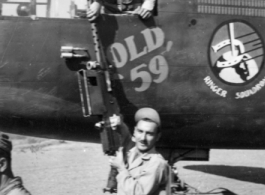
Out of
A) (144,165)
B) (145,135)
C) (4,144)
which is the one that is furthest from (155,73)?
(4,144)

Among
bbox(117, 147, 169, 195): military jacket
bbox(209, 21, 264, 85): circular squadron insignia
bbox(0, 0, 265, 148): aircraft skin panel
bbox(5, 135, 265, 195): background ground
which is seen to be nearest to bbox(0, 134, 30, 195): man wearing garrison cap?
bbox(117, 147, 169, 195): military jacket

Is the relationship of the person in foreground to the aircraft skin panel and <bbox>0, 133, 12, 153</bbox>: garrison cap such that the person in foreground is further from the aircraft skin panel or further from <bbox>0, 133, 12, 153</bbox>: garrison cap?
the aircraft skin panel

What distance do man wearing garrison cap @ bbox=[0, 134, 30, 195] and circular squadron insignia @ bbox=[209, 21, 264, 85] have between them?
311 cm

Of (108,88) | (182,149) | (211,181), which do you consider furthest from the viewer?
(211,181)

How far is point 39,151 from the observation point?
38.8ft

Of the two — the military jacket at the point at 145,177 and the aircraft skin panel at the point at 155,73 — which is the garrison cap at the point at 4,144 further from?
the aircraft skin panel at the point at 155,73

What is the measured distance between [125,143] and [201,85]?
1253 millimetres

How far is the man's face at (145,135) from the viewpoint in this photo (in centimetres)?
340

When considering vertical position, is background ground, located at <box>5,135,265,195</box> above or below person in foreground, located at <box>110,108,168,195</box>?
below

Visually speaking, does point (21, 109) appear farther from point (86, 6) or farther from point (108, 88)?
point (86, 6)

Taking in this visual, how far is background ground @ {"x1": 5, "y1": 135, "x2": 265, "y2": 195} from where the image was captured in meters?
7.73

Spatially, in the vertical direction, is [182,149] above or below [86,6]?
below

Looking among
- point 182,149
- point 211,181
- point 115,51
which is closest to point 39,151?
point 211,181

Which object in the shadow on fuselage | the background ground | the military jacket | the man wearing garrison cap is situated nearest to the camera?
the man wearing garrison cap
